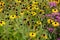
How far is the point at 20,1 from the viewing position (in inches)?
148

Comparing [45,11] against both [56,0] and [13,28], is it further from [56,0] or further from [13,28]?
[13,28]

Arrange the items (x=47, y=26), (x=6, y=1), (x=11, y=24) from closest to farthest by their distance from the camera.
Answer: (x=11, y=24) < (x=47, y=26) < (x=6, y=1)

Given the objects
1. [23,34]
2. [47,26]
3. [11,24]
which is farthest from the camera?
[47,26]

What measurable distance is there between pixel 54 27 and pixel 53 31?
2.3 inches

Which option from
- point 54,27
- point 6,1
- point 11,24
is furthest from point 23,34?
point 6,1

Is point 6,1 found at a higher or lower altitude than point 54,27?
higher

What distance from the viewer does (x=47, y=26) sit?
10.9 feet

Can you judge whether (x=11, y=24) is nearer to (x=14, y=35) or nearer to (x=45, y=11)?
(x=14, y=35)

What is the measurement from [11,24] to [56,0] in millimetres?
1250

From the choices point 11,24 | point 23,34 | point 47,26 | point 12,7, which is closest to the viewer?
point 23,34

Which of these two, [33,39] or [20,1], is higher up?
[20,1]

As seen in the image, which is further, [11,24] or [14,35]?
[11,24]

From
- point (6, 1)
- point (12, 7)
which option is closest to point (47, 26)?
point (12, 7)

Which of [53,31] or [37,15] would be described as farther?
[37,15]
